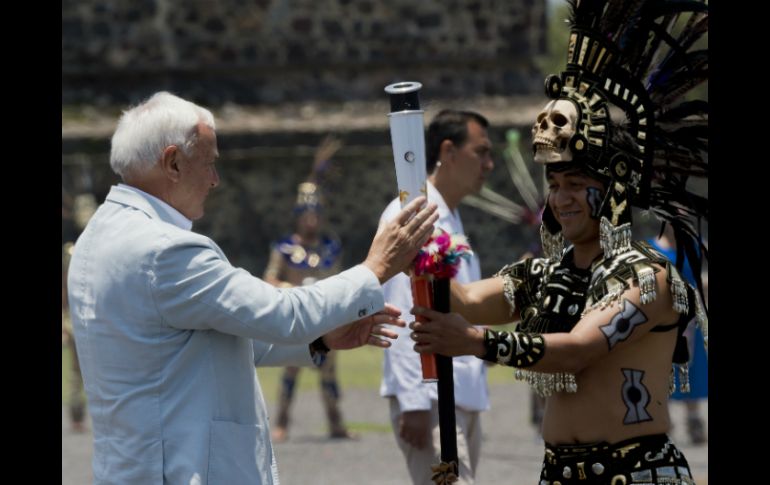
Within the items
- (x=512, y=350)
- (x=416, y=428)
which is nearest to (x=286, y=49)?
(x=416, y=428)

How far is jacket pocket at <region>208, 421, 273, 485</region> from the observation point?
14.9ft

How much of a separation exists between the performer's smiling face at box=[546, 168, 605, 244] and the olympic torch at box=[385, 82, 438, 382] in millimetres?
471

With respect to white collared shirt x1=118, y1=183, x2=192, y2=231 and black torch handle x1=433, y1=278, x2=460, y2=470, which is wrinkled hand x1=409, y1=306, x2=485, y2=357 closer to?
black torch handle x1=433, y1=278, x2=460, y2=470

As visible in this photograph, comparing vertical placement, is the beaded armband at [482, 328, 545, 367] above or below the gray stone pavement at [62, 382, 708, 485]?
above

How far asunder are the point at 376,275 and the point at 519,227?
47.9ft

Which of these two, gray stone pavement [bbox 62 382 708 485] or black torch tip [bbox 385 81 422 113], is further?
gray stone pavement [bbox 62 382 708 485]

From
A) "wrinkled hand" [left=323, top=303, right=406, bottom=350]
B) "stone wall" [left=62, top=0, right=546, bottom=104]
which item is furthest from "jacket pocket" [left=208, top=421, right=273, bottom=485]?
"stone wall" [left=62, top=0, right=546, bottom=104]

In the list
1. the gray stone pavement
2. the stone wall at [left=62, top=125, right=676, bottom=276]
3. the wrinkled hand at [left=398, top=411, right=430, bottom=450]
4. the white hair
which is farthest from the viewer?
the stone wall at [left=62, top=125, right=676, bottom=276]

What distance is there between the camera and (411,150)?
16.4 feet

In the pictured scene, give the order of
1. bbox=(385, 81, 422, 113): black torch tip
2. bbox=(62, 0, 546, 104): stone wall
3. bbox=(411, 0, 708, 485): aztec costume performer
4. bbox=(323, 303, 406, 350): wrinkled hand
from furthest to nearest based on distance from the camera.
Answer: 1. bbox=(62, 0, 546, 104): stone wall
2. bbox=(323, 303, 406, 350): wrinkled hand
3. bbox=(385, 81, 422, 113): black torch tip
4. bbox=(411, 0, 708, 485): aztec costume performer

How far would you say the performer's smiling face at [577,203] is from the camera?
497 centimetres

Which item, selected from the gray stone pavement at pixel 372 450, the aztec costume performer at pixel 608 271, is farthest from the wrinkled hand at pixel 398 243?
the gray stone pavement at pixel 372 450

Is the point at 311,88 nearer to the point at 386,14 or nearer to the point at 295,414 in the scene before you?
the point at 386,14
